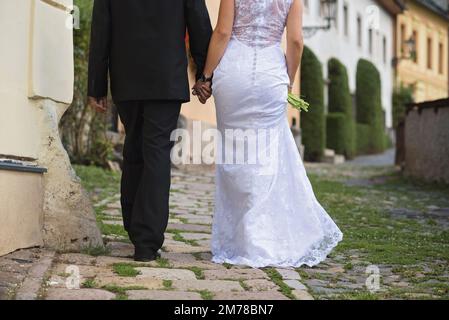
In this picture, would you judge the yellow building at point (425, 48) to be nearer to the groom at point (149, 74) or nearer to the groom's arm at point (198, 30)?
the groom's arm at point (198, 30)

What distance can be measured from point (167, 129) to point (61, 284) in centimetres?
128

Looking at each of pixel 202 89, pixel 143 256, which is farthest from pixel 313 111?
pixel 143 256

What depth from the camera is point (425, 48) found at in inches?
1764

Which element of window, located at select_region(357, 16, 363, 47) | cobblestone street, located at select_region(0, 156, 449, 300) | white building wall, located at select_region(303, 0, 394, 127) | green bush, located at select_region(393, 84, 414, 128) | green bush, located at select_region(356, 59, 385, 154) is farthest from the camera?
green bush, located at select_region(393, 84, 414, 128)

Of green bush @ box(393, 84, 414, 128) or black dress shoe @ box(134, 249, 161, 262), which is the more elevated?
green bush @ box(393, 84, 414, 128)

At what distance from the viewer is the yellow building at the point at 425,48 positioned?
134ft

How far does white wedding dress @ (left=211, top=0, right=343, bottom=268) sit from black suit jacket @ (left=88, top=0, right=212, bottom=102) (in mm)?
304

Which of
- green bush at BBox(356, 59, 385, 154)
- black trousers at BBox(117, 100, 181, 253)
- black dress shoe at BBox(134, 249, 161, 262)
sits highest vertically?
→ green bush at BBox(356, 59, 385, 154)

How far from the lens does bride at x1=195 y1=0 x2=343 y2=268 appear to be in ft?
17.7

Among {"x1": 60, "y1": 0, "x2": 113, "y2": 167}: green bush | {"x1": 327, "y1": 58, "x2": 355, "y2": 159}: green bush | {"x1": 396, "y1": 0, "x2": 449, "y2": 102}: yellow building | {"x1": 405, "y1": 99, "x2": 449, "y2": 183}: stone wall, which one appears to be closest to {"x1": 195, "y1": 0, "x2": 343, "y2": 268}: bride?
{"x1": 60, "y1": 0, "x2": 113, "y2": 167}: green bush

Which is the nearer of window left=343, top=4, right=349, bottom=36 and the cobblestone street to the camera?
the cobblestone street

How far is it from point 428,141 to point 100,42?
9.52 metres

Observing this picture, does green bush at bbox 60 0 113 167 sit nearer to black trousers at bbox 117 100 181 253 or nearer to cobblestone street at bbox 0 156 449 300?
cobblestone street at bbox 0 156 449 300
